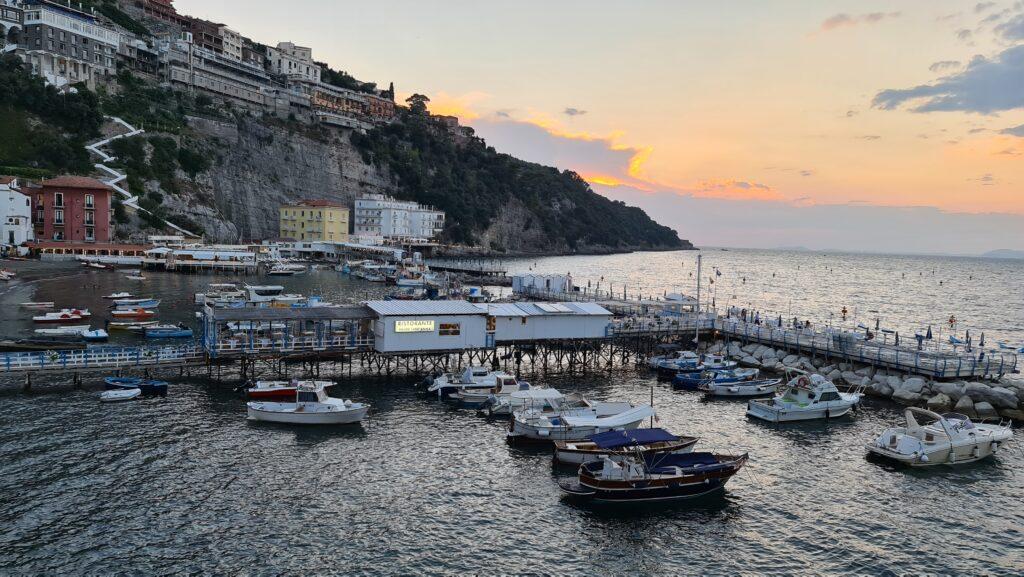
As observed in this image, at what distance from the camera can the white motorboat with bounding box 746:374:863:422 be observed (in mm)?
42688

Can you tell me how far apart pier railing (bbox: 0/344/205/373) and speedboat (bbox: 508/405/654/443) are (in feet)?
84.2

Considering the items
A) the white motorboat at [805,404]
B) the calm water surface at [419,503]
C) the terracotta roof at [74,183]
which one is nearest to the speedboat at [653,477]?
the calm water surface at [419,503]

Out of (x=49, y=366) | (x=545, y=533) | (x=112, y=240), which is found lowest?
(x=545, y=533)

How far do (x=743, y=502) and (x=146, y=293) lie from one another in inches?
3240

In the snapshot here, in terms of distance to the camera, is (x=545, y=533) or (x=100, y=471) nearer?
(x=545, y=533)

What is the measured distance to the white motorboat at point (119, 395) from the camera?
40000mm

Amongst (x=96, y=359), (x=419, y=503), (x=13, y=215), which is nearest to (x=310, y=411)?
(x=419, y=503)

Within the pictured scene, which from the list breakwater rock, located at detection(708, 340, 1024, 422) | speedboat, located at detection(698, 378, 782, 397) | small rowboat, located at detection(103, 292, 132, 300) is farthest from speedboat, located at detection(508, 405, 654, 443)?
small rowboat, located at detection(103, 292, 132, 300)

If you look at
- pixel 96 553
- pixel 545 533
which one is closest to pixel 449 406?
pixel 545 533

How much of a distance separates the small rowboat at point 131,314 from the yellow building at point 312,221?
93.4 metres

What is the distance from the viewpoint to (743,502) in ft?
99.9

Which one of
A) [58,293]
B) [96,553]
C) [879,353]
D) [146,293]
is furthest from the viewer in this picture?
[146,293]

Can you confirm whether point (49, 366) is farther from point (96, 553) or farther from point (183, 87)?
point (183, 87)

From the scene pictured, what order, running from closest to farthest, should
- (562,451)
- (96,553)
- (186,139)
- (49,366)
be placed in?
(96,553), (562,451), (49,366), (186,139)
